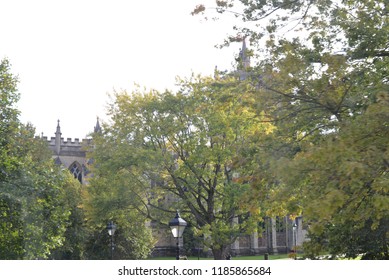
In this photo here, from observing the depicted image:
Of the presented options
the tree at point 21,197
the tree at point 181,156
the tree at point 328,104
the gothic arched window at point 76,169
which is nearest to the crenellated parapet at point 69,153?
the gothic arched window at point 76,169

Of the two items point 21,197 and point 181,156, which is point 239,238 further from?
point 21,197

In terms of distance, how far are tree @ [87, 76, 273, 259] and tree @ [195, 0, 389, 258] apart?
12629mm

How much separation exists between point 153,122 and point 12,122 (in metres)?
6.87

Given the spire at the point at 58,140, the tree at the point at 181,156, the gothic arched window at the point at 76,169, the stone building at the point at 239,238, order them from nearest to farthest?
the tree at the point at 181,156, the stone building at the point at 239,238, the gothic arched window at the point at 76,169, the spire at the point at 58,140

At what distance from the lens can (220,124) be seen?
1093 inches

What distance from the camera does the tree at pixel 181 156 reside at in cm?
2767

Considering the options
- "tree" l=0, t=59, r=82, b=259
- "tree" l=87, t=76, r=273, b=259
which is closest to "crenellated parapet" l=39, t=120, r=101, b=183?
"tree" l=87, t=76, r=273, b=259

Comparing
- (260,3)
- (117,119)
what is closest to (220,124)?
(117,119)

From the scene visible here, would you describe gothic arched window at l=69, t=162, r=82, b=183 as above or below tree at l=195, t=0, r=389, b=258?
above

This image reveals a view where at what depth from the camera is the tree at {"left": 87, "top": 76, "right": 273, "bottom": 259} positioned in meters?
27.7

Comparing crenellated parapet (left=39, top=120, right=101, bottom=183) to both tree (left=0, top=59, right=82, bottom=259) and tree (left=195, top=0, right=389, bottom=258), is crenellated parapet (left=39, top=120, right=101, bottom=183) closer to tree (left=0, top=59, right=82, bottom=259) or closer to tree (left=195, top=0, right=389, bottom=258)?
tree (left=0, top=59, right=82, bottom=259)

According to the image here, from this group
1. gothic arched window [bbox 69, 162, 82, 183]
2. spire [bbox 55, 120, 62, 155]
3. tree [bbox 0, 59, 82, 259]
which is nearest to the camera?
tree [bbox 0, 59, 82, 259]

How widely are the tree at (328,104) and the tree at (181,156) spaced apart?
1263cm

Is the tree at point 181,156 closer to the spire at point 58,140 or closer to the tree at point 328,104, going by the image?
the tree at point 328,104
